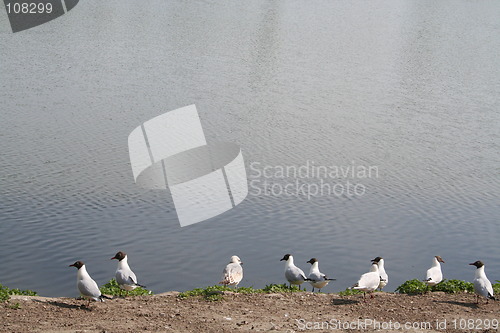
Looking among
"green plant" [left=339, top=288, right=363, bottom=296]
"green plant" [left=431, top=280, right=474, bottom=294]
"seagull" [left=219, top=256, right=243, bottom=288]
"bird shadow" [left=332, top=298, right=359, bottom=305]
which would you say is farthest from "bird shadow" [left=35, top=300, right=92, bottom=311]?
"green plant" [left=431, top=280, right=474, bottom=294]

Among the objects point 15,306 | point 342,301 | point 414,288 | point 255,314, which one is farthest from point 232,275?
point 15,306

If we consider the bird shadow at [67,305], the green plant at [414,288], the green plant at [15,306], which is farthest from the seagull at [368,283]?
the green plant at [15,306]

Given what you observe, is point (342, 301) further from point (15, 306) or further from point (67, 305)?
point (15, 306)

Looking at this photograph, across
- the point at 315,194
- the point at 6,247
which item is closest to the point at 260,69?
the point at 315,194

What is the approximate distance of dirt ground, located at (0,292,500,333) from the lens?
51.2ft

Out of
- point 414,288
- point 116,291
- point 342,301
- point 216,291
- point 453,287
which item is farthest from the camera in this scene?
point 453,287

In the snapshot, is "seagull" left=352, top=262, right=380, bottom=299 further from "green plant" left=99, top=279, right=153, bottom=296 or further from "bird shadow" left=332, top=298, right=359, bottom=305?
"green plant" left=99, top=279, right=153, bottom=296

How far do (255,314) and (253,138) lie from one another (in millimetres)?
22720

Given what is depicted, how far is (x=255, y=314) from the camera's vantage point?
1686 centimetres

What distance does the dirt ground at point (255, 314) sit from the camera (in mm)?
15602

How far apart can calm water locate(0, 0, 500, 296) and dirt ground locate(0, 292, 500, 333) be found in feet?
16.0

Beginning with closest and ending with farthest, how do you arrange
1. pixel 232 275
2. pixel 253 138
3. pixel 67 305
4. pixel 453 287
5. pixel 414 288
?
pixel 67 305 → pixel 232 275 → pixel 414 288 → pixel 453 287 → pixel 253 138

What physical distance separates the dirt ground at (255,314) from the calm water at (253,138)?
4.86 m

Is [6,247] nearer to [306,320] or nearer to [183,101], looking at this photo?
[306,320]
